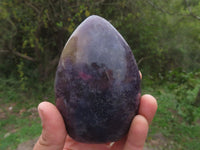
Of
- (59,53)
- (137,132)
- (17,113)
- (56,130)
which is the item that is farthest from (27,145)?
(59,53)

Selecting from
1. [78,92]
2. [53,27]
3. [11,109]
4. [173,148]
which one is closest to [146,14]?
[53,27]

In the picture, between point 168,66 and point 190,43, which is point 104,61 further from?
point 190,43

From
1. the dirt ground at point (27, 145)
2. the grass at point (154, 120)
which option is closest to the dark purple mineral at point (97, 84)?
the grass at point (154, 120)

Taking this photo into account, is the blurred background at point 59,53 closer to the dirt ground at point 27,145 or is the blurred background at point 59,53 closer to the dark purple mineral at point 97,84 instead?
the dirt ground at point 27,145

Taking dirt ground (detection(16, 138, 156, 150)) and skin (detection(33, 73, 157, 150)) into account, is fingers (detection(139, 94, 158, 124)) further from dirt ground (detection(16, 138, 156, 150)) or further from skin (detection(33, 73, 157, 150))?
dirt ground (detection(16, 138, 156, 150))

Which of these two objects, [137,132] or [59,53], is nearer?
[137,132]

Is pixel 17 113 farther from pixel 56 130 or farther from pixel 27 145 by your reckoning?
pixel 56 130

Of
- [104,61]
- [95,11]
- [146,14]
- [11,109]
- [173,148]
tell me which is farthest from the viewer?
[146,14]
